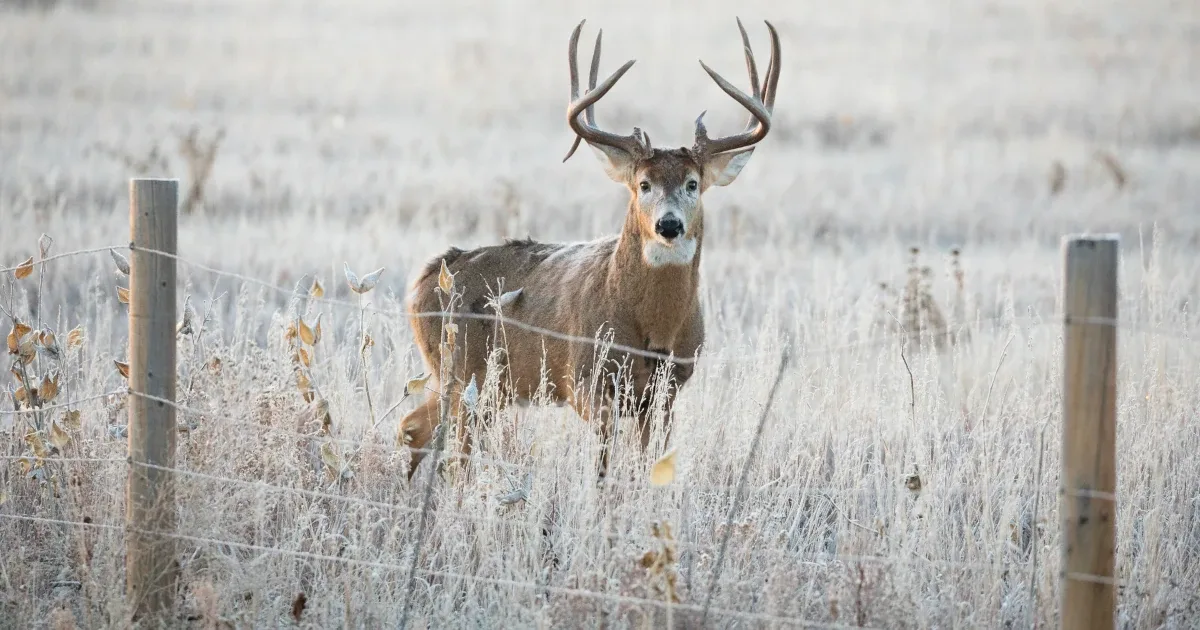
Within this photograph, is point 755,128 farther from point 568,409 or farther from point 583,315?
point 568,409

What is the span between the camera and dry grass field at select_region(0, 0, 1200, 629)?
5.67m

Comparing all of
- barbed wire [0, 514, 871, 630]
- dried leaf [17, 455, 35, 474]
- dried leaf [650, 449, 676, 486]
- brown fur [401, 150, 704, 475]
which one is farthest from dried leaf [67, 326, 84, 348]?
dried leaf [650, 449, 676, 486]

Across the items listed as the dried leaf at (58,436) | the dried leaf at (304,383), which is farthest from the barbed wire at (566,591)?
the dried leaf at (304,383)

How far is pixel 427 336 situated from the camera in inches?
320

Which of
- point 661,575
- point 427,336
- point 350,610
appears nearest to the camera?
point 661,575

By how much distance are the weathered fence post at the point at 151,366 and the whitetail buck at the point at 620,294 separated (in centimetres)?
192

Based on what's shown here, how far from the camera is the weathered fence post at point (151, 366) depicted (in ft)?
16.7

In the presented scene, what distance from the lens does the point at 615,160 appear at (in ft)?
24.8

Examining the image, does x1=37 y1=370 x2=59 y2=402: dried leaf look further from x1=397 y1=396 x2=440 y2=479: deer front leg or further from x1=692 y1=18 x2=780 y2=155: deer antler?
x1=692 y1=18 x2=780 y2=155: deer antler

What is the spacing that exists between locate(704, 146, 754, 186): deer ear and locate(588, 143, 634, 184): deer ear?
412 millimetres

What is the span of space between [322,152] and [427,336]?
1448cm

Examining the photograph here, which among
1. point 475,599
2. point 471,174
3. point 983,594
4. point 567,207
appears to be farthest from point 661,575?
point 471,174

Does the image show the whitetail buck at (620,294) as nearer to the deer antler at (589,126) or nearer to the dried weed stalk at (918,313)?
the deer antler at (589,126)

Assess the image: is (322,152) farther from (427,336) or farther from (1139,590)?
(1139,590)
